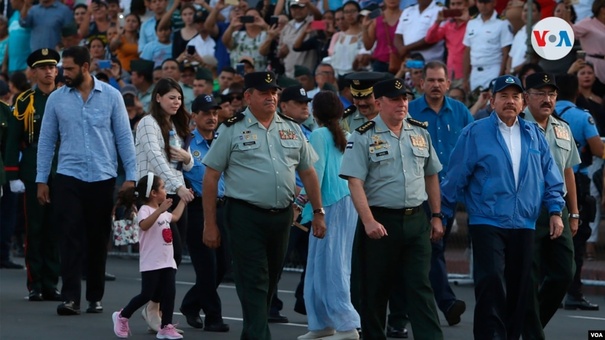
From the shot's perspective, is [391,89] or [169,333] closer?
[391,89]

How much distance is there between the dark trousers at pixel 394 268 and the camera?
9219mm

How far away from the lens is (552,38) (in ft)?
50.1

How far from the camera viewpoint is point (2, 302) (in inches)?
526

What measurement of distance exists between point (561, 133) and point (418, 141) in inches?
60.2

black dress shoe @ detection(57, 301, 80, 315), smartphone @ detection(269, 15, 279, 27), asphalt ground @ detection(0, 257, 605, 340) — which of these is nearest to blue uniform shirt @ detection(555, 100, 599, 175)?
asphalt ground @ detection(0, 257, 605, 340)

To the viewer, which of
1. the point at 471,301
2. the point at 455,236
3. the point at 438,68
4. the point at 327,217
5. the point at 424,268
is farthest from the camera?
the point at 455,236

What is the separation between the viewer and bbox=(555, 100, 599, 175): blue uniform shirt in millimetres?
12539

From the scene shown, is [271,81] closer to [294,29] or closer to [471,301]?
[471,301]

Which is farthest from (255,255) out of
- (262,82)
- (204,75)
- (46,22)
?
(46,22)

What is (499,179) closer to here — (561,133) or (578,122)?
(561,133)

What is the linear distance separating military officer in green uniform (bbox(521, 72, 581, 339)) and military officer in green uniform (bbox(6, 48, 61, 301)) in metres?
4.98

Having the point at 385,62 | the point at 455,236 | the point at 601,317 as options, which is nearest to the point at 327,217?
the point at 601,317

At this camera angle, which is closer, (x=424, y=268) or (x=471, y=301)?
(x=424, y=268)

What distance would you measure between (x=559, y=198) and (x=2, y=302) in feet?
20.0
